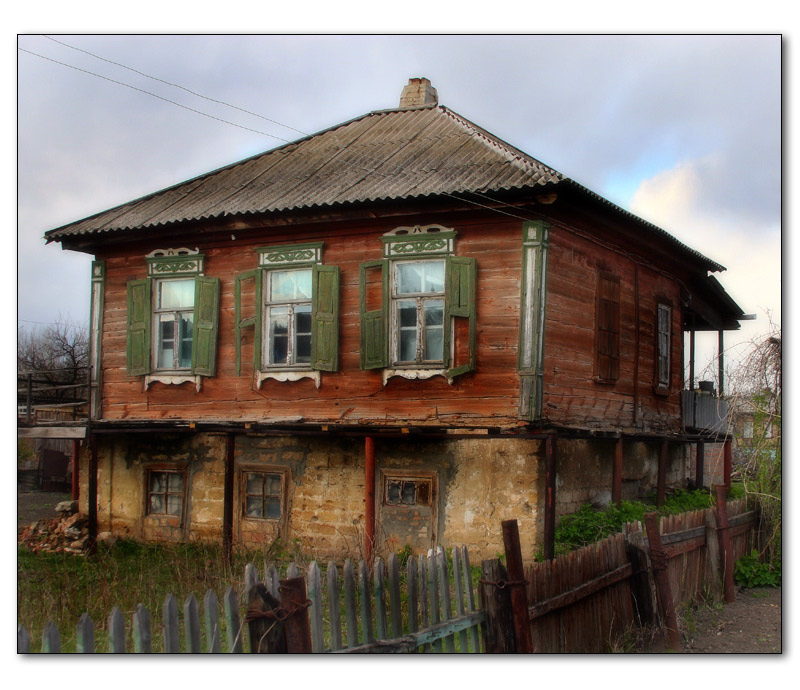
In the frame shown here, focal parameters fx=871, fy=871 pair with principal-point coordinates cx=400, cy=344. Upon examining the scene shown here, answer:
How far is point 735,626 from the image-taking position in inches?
351

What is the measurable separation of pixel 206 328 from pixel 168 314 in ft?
2.83

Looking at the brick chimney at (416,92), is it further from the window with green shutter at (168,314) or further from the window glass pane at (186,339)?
the window glass pane at (186,339)

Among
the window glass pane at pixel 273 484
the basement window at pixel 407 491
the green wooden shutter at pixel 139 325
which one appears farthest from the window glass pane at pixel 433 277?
the green wooden shutter at pixel 139 325

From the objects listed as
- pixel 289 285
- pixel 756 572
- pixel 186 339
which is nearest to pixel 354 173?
pixel 289 285

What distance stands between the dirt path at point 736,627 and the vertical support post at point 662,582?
0.12 m

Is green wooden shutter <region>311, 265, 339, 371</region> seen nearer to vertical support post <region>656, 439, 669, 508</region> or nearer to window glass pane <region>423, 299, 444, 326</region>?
window glass pane <region>423, 299, 444, 326</region>

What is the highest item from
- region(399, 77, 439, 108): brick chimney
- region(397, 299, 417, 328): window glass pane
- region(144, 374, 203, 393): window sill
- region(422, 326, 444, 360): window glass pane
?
region(399, 77, 439, 108): brick chimney

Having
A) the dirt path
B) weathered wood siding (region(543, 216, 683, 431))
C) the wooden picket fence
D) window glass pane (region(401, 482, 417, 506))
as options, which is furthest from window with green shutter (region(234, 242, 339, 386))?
the wooden picket fence

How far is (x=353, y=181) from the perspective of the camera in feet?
40.4

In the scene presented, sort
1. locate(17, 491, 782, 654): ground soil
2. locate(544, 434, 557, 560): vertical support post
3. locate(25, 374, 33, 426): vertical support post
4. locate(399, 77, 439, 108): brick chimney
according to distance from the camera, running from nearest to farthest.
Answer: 1. locate(17, 491, 782, 654): ground soil
2. locate(544, 434, 557, 560): vertical support post
3. locate(25, 374, 33, 426): vertical support post
4. locate(399, 77, 439, 108): brick chimney

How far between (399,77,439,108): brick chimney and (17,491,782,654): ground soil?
9643mm

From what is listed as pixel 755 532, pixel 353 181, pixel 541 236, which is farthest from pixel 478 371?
pixel 755 532

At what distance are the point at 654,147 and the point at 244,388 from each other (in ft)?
22.6

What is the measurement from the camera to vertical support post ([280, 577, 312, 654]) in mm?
4508
